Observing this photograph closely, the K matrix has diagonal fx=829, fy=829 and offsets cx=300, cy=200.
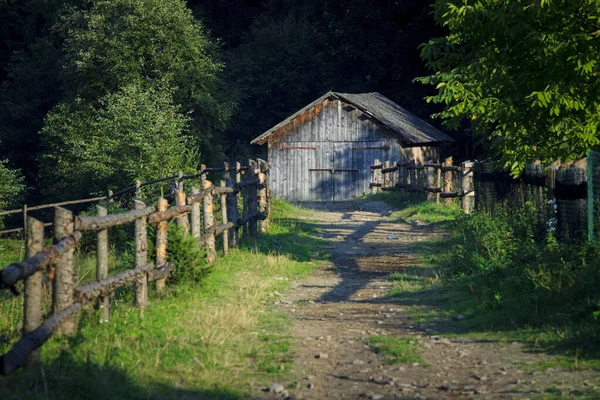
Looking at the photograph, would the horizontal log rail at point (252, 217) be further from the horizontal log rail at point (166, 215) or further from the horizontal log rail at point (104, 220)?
the horizontal log rail at point (104, 220)

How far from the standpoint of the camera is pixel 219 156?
47000mm

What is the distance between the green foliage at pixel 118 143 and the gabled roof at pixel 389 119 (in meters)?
4.57

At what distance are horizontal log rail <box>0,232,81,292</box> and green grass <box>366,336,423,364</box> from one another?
10.3 feet

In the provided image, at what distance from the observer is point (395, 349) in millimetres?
8055

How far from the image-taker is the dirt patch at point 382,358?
673cm

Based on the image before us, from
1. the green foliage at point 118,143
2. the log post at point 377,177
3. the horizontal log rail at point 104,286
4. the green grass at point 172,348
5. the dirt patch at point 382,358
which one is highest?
the green foliage at point 118,143

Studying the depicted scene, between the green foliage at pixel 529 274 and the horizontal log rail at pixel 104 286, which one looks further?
the green foliage at pixel 529 274

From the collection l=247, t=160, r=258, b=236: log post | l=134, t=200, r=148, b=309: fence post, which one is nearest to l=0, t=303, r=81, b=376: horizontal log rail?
l=134, t=200, r=148, b=309: fence post

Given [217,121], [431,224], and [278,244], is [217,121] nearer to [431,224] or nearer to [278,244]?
[431,224]

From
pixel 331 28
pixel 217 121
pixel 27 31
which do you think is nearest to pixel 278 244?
pixel 217 121

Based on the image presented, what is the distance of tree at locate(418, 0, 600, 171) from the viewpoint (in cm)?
1170

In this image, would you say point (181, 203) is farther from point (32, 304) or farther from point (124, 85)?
point (124, 85)

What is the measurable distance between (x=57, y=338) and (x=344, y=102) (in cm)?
3105

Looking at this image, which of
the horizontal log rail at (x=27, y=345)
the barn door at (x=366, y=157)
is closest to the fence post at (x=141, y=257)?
the horizontal log rail at (x=27, y=345)
